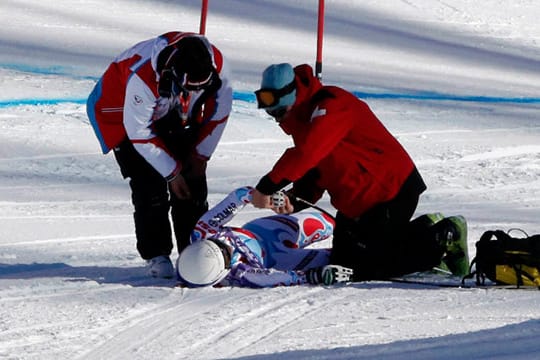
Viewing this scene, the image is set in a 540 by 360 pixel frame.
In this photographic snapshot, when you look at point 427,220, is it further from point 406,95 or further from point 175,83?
point 406,95

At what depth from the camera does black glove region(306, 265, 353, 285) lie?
6637 mm

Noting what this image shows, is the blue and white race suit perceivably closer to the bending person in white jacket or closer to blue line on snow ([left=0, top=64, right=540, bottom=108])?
the bending person in white jacket

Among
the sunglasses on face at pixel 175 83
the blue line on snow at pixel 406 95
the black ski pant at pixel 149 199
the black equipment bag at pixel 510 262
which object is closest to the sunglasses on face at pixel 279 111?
the sunglasses on face at pixel 175 83

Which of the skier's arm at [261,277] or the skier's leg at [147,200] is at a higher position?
the skier's leg at [147,200]

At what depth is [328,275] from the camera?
6.64m

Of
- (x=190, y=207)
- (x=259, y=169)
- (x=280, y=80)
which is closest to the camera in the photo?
(x=280, y=80)

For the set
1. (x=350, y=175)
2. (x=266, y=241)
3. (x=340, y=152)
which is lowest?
A: (x=266, y=241)

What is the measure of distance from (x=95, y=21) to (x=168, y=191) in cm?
978

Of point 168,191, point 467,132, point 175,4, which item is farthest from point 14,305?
point 175,4

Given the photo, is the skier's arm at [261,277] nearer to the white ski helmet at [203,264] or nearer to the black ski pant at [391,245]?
the white ski helmet at [203,264]

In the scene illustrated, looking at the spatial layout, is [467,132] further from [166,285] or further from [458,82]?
[166,285]

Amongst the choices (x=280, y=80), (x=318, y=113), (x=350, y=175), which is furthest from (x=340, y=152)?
(x=280, y=80)

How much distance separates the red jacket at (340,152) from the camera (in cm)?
635

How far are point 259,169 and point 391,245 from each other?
362cm
